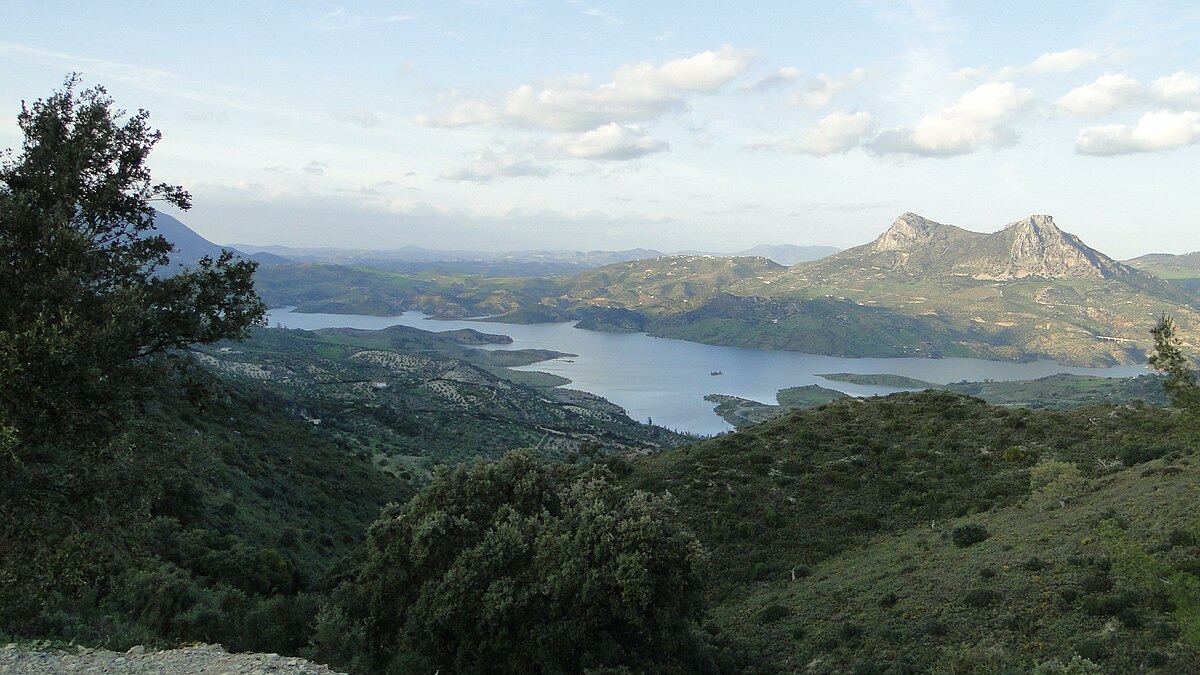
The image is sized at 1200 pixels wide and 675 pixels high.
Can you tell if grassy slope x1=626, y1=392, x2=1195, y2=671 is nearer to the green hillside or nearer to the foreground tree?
the foreground tree

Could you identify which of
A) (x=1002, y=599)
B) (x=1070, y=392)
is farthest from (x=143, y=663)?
(x=1070, y=392)

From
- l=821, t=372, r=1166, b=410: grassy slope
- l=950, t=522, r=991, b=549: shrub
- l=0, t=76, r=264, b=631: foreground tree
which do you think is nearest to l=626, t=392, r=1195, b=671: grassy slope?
l=950, t=522, r=991, b=549: shrub

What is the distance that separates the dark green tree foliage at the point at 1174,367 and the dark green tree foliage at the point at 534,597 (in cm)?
950

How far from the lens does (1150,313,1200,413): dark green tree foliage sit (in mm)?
11305

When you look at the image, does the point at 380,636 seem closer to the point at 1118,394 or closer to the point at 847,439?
the point at 847,439

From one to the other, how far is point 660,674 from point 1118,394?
192661 millimetres

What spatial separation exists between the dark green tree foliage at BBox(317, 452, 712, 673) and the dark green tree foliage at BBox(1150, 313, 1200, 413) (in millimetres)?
9497

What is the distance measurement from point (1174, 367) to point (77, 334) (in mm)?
16774

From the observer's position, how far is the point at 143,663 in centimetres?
996

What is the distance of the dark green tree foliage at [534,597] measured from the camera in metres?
14.7

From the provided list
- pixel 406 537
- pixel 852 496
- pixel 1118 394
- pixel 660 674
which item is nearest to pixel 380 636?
pixel 406 537

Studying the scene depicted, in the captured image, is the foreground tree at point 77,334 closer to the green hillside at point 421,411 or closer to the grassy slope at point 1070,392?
the green hillside at point 421,411

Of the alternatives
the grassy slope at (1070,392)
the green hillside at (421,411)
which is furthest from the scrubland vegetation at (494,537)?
the grassy slope at (1070,392)

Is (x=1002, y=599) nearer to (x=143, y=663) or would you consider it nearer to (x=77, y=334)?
(x=143, y=663)
